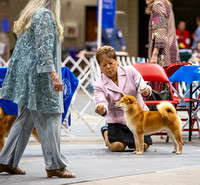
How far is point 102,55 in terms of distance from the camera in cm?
543

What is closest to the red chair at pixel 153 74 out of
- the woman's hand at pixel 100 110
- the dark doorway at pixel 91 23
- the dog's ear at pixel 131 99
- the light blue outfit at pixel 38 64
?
the dog's ear at pixel 131 99

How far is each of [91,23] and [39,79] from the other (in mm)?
16750

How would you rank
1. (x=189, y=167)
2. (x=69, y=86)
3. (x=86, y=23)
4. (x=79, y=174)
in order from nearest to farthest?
(x=79, y=174) < (x=189, y=167) < (x=69, y=86) < (x=86, y=23)

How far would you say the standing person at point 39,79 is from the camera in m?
4.06

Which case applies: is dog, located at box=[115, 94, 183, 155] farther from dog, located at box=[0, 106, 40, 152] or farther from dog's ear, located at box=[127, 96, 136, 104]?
dog, located at box=[0, 106, 40, 152]

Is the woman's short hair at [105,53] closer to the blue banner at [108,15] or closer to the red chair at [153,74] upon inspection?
the red chair at [153,74]

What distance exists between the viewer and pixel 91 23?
20.7m

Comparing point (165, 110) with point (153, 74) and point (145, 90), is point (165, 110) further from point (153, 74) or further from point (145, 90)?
point (153, 74)

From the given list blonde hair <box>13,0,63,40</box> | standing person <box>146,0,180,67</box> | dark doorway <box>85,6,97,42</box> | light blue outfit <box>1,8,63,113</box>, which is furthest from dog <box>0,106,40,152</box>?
dark doorway <box>85,6,97,42</box>

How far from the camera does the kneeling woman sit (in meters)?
5.51

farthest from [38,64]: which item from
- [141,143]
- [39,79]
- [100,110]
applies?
[141,143]

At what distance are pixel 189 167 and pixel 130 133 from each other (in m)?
1.09

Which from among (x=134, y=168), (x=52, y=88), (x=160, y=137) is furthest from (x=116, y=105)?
(x=160, y=137)

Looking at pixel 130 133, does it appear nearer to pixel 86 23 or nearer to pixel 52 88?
pixel 52 88
